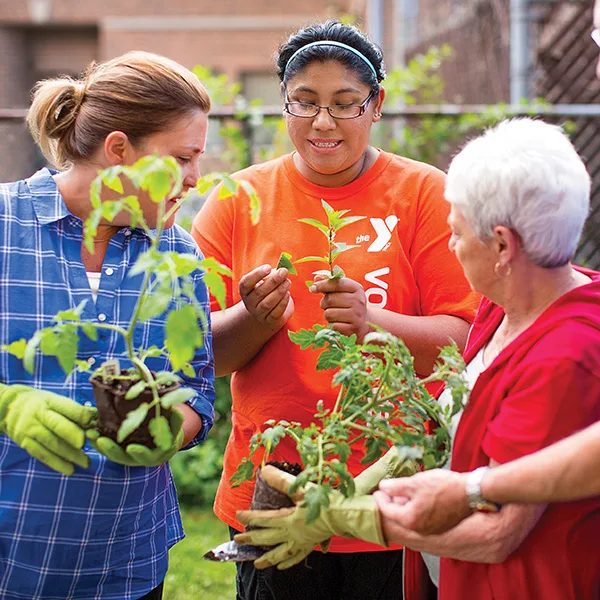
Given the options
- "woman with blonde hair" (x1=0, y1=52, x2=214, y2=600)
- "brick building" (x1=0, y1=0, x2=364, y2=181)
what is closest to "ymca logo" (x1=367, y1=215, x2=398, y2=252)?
"woman with blonde hair" (x1=0, y1=52, x2=214, y2=600)

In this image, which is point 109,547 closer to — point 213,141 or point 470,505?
point 470,505

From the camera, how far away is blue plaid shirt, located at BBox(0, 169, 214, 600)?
6.72ft

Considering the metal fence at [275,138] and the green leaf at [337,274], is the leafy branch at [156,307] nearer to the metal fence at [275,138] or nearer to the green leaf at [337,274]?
the green leaf at [337,274]

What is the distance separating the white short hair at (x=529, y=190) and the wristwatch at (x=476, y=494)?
0.45 meters

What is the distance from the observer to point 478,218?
185 cm

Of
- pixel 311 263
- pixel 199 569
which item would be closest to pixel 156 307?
pixel 311 263

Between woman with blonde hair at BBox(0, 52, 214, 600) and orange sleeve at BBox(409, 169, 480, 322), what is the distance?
2.00 feet

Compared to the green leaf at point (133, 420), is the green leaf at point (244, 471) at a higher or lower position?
lower

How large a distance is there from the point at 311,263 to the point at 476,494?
2.98 feet

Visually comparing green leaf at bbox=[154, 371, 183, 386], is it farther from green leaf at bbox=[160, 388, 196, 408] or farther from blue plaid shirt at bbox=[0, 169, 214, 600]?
blue plaid shirt at bbox=[0, 169, 214, 600]

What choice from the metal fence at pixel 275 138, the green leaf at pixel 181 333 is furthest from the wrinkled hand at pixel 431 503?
the metal fence at pixel 275 138

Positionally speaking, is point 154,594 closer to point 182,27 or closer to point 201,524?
point 201,524

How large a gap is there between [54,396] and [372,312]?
32.3 inches

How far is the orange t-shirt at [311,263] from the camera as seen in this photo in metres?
2.44
